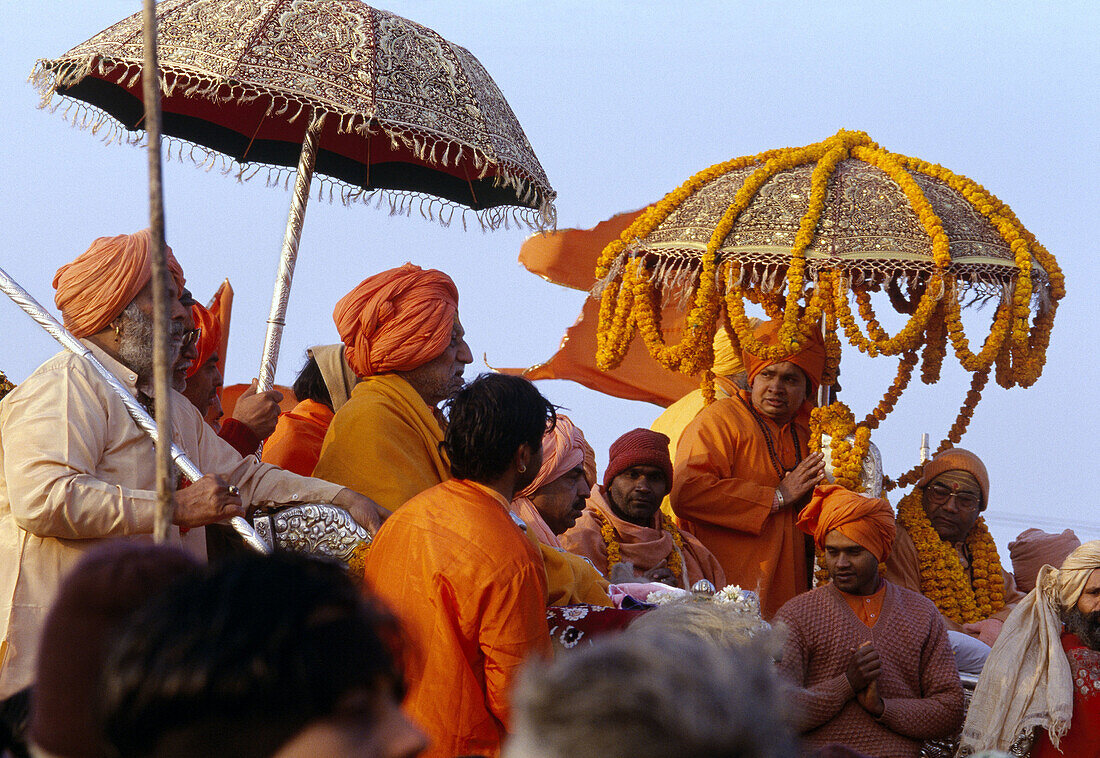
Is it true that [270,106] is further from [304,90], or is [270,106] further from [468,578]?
[468,578]

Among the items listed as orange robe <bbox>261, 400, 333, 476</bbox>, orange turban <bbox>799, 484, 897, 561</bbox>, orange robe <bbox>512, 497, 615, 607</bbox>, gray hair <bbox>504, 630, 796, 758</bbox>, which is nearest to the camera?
gray hair <bbox>504, 630, 796, 758</bbox>

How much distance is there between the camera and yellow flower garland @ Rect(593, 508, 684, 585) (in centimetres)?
557

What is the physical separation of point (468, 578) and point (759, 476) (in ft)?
11.5

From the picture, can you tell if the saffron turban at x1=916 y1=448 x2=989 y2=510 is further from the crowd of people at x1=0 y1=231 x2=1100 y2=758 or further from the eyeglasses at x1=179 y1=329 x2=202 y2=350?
the eyeglasses at x1=179 y1=329 x2=202 y2=350

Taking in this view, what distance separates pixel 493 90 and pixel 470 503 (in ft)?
7.78

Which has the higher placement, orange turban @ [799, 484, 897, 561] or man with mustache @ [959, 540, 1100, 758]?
orange turban @ [799, 484, 897, 561]

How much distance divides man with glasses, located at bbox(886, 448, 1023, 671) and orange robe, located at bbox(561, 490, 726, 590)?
1062 millimetres

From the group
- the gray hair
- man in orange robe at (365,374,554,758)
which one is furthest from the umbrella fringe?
the gray hair

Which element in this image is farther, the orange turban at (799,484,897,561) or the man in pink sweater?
the orange turban at (799,484,897,561)

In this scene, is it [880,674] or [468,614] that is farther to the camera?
[880,674]

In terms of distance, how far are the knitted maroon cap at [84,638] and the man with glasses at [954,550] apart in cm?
510

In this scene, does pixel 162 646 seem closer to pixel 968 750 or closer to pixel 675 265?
pixel 968 750

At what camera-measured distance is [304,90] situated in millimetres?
4336

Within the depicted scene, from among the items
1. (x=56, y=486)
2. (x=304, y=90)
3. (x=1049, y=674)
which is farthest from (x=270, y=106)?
(x=1049, y=674)
